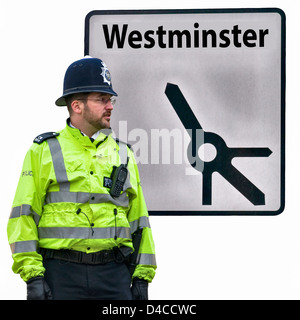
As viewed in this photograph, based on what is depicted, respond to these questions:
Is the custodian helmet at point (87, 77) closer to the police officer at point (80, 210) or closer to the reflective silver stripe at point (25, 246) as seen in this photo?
the police officer at point (80, 210)

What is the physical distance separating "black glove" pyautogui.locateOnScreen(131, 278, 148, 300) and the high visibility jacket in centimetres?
5

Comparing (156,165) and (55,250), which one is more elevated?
(156,165)

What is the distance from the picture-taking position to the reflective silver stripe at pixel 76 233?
5254 mm

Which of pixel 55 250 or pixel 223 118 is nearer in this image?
pixel 55 250

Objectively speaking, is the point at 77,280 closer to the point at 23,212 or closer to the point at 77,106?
the point at 23,212

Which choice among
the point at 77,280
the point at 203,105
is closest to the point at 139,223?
the point at 77,280

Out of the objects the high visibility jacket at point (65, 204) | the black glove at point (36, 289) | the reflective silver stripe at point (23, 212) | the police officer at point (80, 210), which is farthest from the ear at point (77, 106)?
the black glove at point (36, 289)

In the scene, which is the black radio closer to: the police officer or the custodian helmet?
the police officer

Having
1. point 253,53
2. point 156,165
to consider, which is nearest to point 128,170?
point 156,165

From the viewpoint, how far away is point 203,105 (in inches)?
237

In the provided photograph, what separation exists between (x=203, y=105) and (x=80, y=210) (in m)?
1.35

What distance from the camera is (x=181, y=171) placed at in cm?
603
